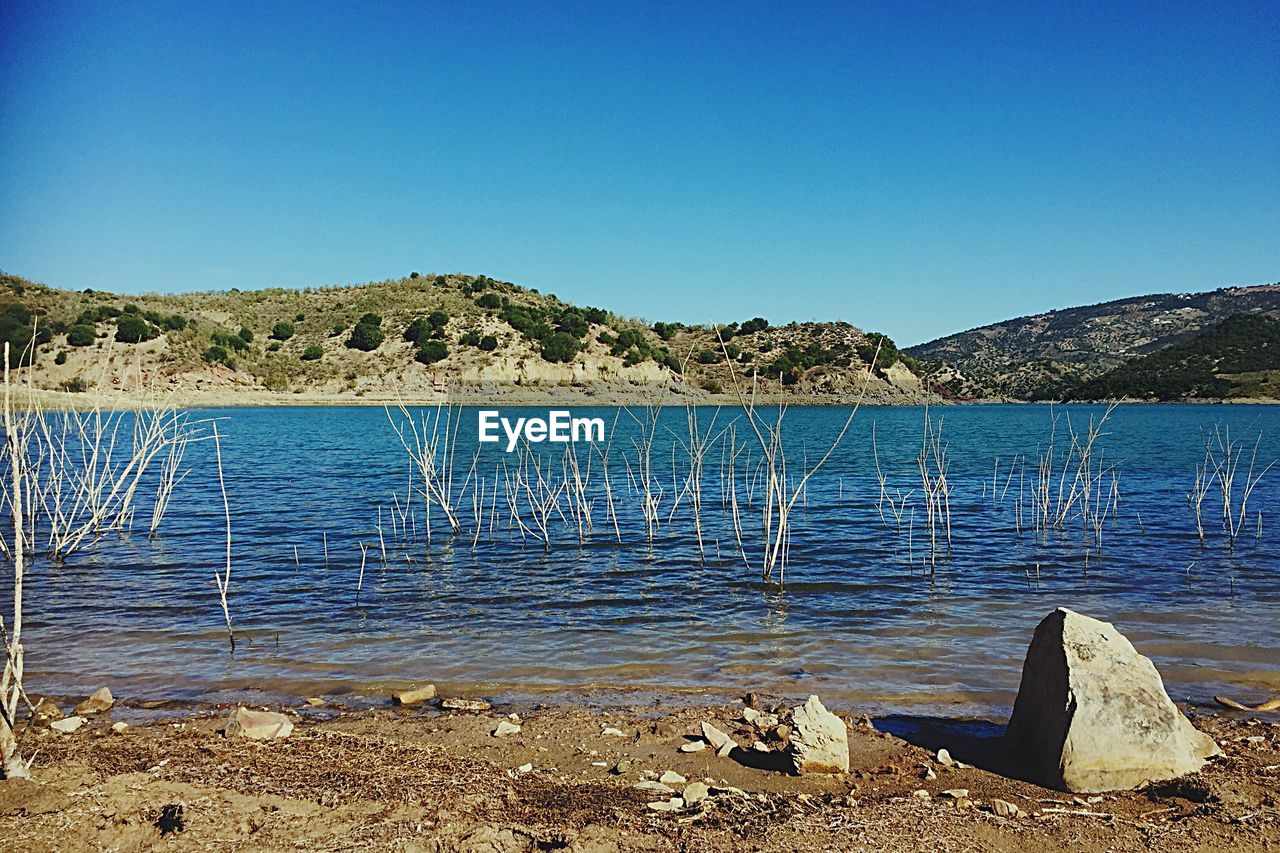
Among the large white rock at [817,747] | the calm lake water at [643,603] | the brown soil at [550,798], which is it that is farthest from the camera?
the calm lake water at [643,603]

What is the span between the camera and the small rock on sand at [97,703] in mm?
7176

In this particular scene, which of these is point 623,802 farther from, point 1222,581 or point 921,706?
point 1222,581

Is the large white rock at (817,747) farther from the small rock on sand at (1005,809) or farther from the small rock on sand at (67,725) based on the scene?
the small rock on sand at (67,725)

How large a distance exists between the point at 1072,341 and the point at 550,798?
16102cm

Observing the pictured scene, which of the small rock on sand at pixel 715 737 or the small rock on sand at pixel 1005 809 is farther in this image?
the small rock on sand at pixel 715 737

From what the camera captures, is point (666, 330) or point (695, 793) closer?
point (695, 793)

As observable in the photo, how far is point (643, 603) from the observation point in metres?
11.7

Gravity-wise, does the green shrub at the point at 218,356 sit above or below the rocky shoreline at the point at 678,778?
above

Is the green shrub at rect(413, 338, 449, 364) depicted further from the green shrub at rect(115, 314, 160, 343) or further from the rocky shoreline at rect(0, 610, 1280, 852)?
the rocky shoreline at rect(0, 610, 1280, 852)

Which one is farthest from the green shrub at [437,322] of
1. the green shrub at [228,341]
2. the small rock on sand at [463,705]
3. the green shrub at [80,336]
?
the small rock on sand at [463,705]

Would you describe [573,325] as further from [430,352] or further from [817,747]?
[817,747]

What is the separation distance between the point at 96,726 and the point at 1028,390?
132 metres

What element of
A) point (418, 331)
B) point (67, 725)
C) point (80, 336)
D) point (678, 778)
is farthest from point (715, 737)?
point (418, 331)

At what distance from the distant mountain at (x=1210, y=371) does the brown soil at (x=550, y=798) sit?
111 meters
